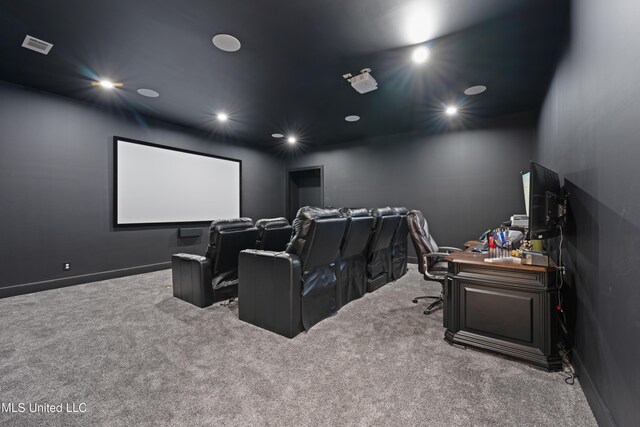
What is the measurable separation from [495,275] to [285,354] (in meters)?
1.73

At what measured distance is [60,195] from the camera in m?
3.95

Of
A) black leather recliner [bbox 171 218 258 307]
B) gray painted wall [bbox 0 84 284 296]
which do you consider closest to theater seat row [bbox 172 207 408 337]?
black leather recliner [bbox 171 218 258 307]

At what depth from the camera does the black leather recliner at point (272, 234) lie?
3002mm

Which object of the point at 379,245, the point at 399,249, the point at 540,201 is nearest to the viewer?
the point at 540,201

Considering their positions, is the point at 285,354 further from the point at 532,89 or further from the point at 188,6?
the point at 532,89

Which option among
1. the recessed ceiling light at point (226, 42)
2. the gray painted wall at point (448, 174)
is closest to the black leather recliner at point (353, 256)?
the recessed ceiling light at point (226, 42)

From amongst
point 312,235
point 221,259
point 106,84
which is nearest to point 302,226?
Answer: point 312,235

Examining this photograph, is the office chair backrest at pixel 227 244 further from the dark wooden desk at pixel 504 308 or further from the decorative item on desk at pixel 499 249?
the decorative item on desk at pixel 499 249

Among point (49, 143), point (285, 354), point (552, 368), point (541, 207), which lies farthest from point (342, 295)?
point (49, 143)

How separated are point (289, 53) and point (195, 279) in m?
2.78

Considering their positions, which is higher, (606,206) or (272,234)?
(606,206)

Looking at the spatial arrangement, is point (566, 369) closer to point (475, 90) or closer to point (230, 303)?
point (230, 303)

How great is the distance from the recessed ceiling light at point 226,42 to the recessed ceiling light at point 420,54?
1904mm

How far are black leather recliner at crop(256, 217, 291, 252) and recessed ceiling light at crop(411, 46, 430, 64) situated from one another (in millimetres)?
2445
